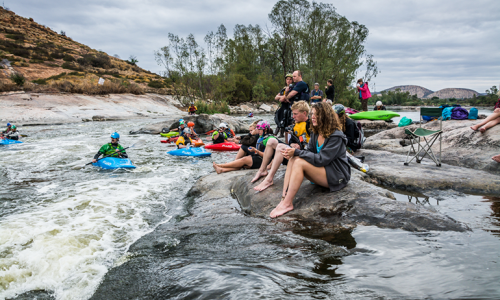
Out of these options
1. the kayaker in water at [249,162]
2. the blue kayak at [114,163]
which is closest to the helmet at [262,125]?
the kayaker in water at [249,162]

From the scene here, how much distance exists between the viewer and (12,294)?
2816mm

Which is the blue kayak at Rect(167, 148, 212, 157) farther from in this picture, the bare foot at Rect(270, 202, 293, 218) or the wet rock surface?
the bare foot at Rect(270, 202, 293, 218)

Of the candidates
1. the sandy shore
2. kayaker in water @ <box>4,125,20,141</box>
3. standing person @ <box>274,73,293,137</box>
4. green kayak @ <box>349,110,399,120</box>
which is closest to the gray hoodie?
standing person @ <box>274,73,293,137</box>

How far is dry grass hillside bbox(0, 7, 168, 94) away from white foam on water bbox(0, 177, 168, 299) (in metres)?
28.2

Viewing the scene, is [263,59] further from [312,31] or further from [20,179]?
[20,179]

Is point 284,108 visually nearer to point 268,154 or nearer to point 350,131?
point 350,131

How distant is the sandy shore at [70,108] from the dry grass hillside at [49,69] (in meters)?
1.62

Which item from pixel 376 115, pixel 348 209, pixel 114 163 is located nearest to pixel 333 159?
pixel 348 209

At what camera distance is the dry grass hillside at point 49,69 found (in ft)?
101

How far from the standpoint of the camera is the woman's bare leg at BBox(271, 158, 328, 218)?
13.0 feet

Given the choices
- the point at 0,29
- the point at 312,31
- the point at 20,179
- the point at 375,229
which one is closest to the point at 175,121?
the point at 20,179

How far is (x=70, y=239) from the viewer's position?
3.89 metres

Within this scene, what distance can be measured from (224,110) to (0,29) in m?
48.2

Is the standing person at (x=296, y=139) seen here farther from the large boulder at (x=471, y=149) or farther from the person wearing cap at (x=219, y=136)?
the person wearing cap at (x=219, y=136)
